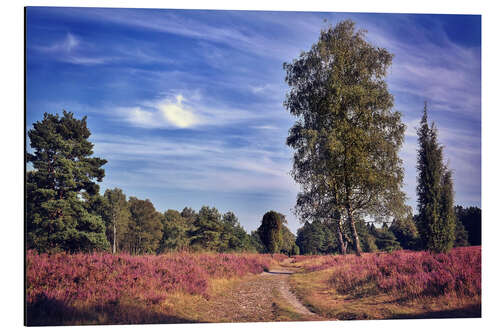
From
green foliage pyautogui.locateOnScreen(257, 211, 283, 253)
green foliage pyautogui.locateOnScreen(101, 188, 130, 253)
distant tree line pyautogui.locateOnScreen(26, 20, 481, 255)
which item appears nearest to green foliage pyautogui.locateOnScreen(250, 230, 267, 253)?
green foliage pyautogui.locateOnScreen(257, 211, 283, 253)

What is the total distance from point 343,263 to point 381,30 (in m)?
7.66

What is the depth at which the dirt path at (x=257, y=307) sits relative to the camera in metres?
8.03

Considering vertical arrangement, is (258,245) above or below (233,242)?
below

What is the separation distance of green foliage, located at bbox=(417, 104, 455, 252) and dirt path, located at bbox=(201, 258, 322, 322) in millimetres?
3985

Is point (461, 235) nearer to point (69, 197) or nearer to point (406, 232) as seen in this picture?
point (406, 232)

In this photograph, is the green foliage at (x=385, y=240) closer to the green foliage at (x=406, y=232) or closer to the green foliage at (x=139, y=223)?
the green foliage at (x=406, y=232)

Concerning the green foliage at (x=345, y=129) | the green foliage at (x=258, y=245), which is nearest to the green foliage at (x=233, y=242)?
the green foliage at (x=258, y=245)

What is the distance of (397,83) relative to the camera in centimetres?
972

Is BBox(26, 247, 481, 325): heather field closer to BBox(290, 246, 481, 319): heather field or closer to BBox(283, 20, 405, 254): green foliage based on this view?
BBox(290, 246, 481, 319): heather field

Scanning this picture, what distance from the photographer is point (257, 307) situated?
8414 millimetres

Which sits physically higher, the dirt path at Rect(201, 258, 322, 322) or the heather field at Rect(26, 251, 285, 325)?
the heather field at Rect(26, 251, 285, 325)

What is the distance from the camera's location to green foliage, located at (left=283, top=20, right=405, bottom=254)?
10.7 meters

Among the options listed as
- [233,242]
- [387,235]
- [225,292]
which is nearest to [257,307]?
[225,292]

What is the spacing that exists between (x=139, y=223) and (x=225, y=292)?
3593mm
